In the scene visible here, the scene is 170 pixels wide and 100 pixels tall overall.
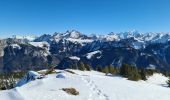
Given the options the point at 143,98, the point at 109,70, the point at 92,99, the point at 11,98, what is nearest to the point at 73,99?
the point at 92,99

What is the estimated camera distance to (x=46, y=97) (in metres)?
42.2

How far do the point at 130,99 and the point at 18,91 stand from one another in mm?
17238

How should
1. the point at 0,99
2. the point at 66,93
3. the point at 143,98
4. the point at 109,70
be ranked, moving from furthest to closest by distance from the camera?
1. the point at 109,70
2. the point at 143,98
3. the point at 66,93
4. the point at 0,99

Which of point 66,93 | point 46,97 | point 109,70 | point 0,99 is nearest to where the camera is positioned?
point 0,99

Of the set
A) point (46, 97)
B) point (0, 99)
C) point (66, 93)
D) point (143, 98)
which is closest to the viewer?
point (0, 99)

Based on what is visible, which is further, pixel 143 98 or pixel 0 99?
pixel 143 98

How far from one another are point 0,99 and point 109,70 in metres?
104

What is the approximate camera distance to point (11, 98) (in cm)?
4028

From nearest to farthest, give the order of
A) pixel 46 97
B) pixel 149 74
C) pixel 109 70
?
pixel 46 97, pixel 109 70, pixel 149 74

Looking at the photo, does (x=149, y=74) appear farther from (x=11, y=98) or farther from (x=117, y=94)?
(x=11, y=98)

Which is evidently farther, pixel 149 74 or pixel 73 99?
pixel 149 74

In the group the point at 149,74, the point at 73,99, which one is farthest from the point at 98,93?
the point at 149,74

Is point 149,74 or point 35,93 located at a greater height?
point 35,93

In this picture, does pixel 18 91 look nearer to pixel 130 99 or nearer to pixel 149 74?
pixel 130 99
